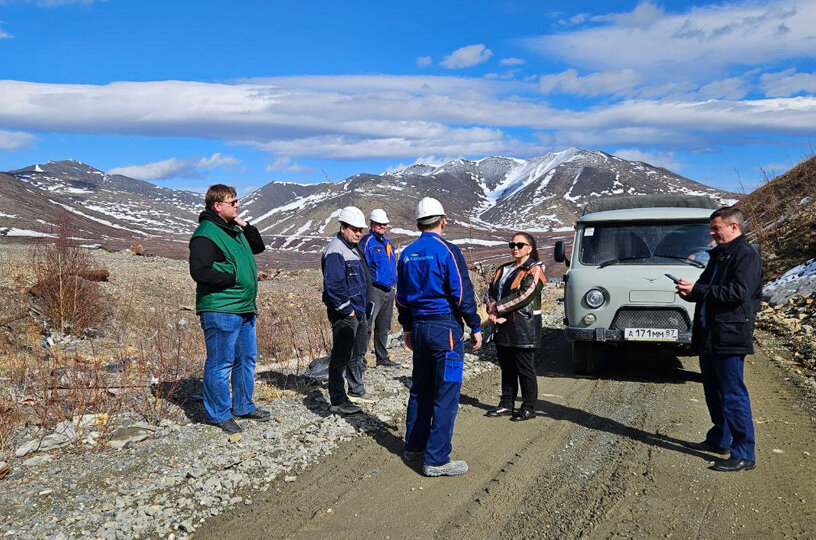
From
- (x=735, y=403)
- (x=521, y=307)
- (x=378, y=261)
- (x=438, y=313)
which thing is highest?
(x=378, y=261)

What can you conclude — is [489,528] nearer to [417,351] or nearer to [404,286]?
[417,351]

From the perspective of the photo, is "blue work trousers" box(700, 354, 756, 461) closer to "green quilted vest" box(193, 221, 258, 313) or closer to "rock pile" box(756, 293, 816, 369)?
"green quilted vest" box(193, 221, 258, 313)

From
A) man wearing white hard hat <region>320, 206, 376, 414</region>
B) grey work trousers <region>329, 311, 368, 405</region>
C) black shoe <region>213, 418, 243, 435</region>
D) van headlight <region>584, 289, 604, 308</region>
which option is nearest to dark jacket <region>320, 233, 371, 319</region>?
man wearing white hard hat <region>320, 206, 376, 414</region>

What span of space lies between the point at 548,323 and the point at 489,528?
370 inches

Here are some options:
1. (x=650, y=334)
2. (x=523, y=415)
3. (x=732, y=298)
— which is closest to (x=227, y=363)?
(x=523, y=415)

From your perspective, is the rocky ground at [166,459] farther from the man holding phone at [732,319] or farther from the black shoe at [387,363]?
the man holding phone at [732,319]

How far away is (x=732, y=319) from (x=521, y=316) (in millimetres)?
1957

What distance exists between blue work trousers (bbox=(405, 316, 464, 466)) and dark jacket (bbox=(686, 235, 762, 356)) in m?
2.07

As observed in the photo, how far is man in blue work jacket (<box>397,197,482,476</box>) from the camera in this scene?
186 inches

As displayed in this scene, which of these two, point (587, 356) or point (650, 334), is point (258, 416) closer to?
point (587, 356)

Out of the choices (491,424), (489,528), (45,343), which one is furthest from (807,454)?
(45,343)

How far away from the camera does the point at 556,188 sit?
19012 centimetres

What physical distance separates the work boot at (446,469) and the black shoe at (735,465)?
2054 millimetres

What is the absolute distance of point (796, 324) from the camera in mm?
10781
